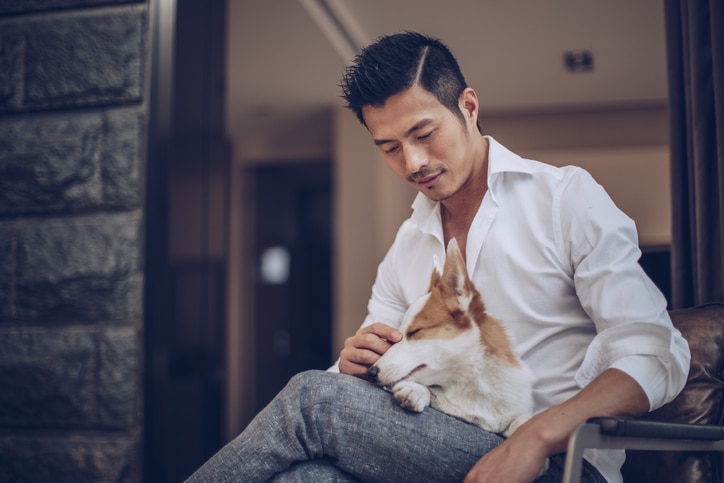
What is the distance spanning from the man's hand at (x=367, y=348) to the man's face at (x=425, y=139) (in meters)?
0.31

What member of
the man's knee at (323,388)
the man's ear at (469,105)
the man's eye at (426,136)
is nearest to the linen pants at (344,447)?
the man's knee at (323,388)

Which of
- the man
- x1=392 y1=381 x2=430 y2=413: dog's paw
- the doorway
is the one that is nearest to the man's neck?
the man

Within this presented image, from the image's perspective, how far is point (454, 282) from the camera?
1281mm

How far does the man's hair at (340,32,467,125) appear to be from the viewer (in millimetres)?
1344

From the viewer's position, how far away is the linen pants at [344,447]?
1157 mm

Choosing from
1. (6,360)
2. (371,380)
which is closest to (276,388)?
(6,360)

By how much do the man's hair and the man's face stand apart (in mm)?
17

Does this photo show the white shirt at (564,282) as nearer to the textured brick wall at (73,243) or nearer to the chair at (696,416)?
the chair at (696,416)

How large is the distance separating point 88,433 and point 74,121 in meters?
0.87

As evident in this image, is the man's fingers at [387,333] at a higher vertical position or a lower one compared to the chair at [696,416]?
higher

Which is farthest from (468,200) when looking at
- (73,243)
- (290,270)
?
(290,270)

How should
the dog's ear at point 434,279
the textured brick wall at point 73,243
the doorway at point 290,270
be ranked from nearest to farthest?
the dog's ear at point 434,279, the textured brick wall at point 73,243, the doorway at point 290,270

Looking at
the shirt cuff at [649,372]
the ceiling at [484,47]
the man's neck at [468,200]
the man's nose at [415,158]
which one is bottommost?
the shirt cuff at [649,372]

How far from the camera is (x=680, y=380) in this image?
115cm
